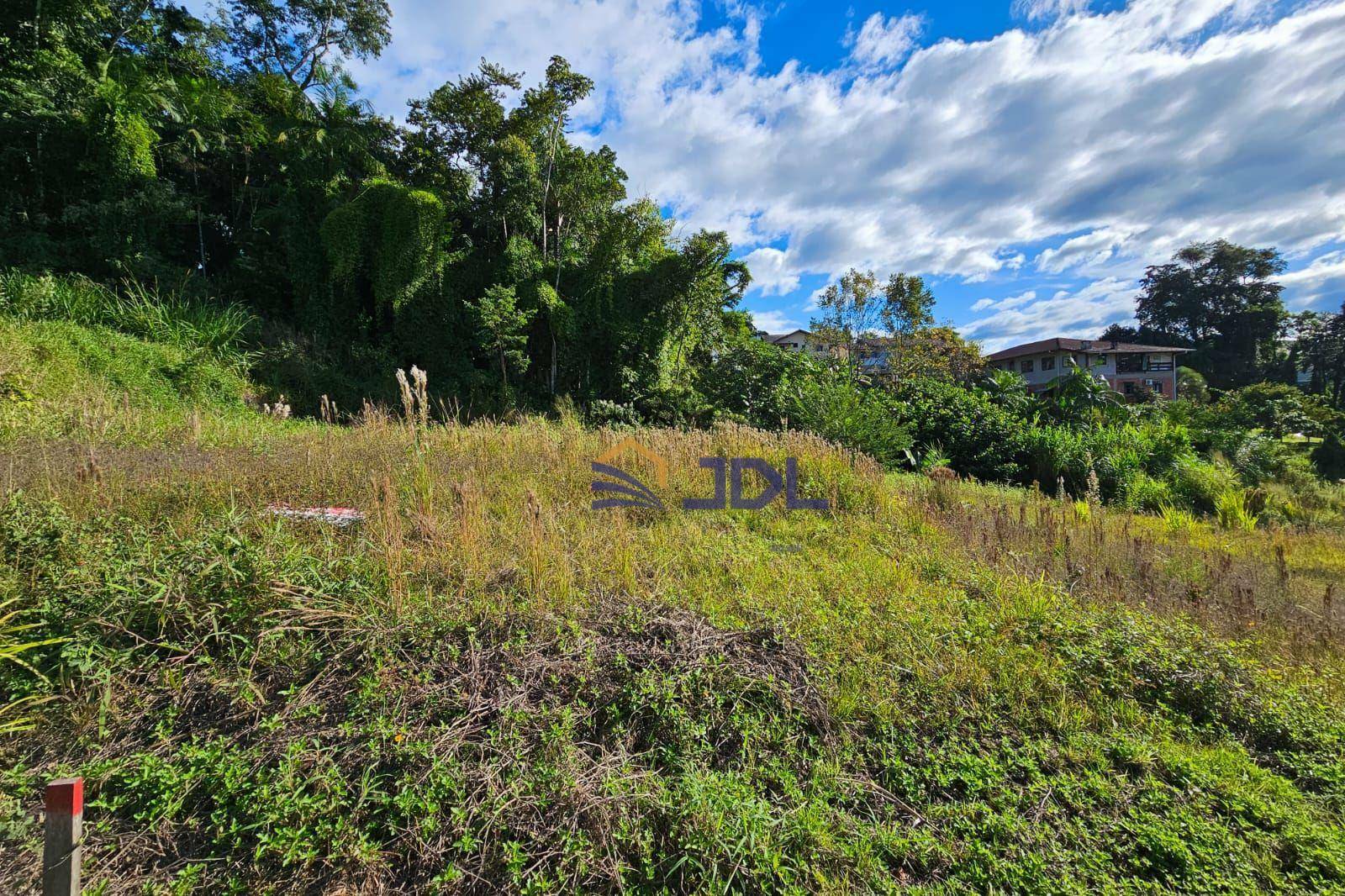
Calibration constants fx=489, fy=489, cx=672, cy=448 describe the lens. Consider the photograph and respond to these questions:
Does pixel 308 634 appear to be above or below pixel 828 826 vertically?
above

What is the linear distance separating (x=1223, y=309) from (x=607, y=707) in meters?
59.1

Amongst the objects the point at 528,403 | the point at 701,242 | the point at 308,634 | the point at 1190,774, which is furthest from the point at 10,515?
the point at 701,242

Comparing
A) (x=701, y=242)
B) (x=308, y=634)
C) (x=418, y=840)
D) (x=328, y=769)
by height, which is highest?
(x=701, y=242)

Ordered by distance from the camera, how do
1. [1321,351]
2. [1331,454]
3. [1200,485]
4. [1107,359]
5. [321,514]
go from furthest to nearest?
[1321,351] → [1107,359] → [1331,454] → [1200,485] → [321,514]

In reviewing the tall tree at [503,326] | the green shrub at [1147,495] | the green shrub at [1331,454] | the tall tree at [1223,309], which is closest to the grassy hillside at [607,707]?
the green shrub at [1147,495]

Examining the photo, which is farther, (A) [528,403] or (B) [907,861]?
(A) [528,403]

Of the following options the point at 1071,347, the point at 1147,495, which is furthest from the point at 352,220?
the point at 1071,347

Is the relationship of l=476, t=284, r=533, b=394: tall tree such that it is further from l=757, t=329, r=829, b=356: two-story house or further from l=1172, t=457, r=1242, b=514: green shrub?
l=1172, t=457, r=1242, b=514: green shrub

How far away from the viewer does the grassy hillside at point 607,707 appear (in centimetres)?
159

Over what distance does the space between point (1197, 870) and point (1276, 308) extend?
56.8m

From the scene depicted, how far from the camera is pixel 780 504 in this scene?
4.50 meters

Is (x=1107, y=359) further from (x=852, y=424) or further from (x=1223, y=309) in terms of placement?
(x=852, y=424)

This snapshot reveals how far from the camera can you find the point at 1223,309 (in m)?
39.2

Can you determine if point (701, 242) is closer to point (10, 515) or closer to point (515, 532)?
point (515, 532)
